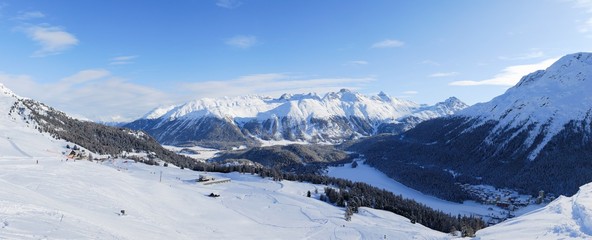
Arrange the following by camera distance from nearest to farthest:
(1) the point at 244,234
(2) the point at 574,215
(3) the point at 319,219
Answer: (2) the point at 574,215 < (1) the point at 244,234 < (3) the point at 319,219

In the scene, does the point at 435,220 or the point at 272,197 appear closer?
the point at 272,197

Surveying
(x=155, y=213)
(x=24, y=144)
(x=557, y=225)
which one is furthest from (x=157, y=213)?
(x=24, y=144)

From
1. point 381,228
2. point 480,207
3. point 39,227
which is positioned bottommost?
point 480,207

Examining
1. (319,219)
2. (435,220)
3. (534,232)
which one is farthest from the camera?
(435,220)

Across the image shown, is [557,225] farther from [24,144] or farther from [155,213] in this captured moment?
[24,144]

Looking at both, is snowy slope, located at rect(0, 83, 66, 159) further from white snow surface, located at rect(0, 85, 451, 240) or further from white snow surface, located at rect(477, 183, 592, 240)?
white snow surface, located at rect(477, 183, 592, 240)

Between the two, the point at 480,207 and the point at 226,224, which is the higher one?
the point at 226,224

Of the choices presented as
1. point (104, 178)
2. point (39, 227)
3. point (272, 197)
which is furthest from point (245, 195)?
point (39, 227)

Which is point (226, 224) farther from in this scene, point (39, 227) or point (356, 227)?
point (39, 227)
